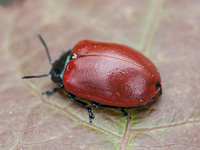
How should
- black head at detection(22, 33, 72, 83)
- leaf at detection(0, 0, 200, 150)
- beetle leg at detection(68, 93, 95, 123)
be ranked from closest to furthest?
1. leaf at detection(0, 0, 200, 150)
2. beetle leg at detection(68, 93, 95, 123)
3. black head at detection(22, 33, 72, 83)

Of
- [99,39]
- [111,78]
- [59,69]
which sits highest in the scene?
[99,39]

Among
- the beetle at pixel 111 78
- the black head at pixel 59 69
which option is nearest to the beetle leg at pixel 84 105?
the beetle at pixel 111 78

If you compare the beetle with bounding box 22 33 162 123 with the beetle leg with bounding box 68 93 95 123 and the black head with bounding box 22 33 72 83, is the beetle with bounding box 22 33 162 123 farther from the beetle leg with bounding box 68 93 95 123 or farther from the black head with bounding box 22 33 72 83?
the black head with bounding box 22 33 72 83

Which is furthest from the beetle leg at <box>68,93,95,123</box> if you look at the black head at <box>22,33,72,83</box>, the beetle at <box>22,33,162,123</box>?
the black head at <box>22,33,72,83</box>

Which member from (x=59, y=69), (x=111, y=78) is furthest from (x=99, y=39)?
(x=111, y=78)

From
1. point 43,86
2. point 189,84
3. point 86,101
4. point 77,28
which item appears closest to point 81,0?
point 77,28

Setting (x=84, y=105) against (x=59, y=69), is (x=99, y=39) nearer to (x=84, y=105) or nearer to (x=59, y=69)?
(x=59, y=69)
